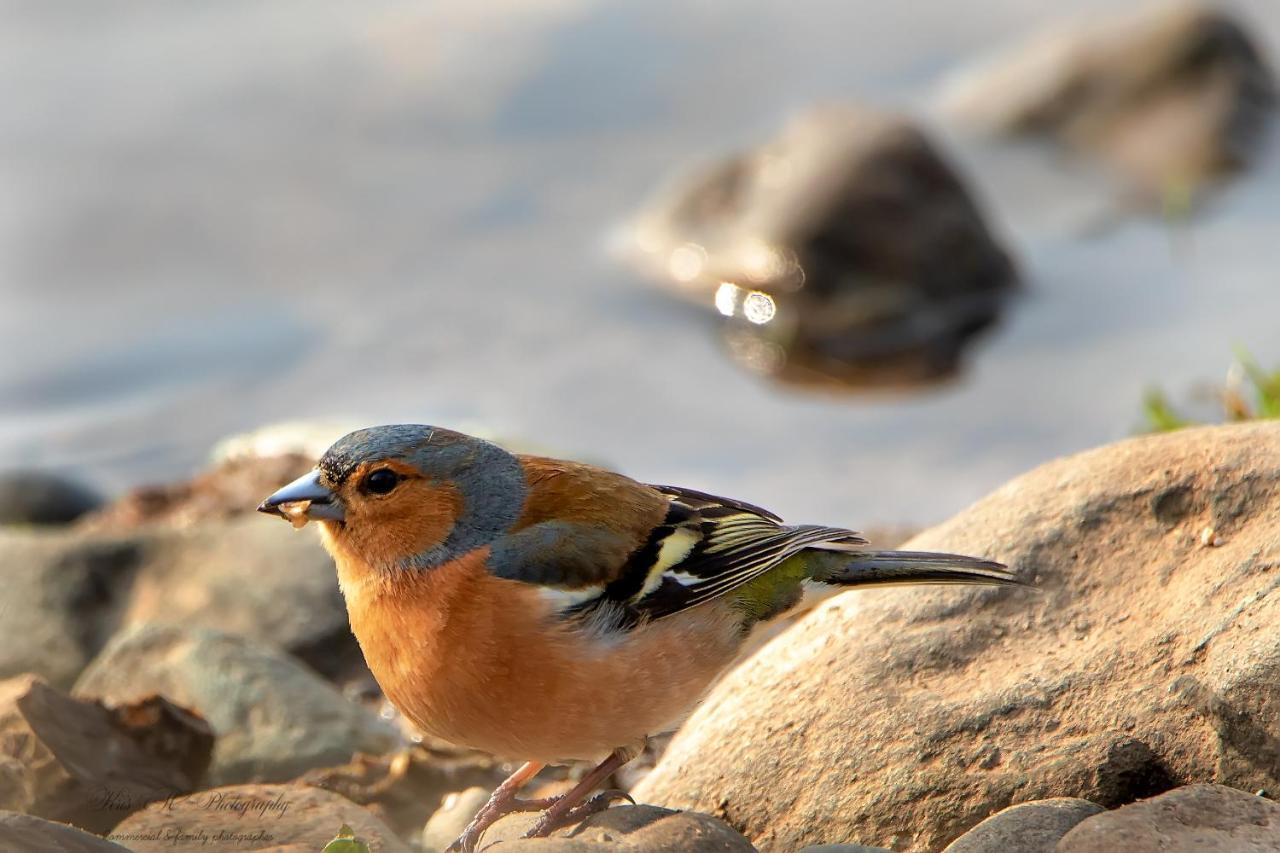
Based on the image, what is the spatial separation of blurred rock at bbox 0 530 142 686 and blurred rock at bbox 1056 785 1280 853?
14.7 ft

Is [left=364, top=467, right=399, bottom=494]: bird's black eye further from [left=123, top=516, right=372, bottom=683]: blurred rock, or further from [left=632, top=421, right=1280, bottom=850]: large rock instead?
[left=123, top=516, right=372, bottom=683]: blurred rock

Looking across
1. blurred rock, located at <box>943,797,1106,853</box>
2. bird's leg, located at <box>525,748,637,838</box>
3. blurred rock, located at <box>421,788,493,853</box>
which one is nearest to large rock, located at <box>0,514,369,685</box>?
blurred rock, located at <box>421,788,493,853</box>

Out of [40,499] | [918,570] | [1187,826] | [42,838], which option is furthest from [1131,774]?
[40,499]

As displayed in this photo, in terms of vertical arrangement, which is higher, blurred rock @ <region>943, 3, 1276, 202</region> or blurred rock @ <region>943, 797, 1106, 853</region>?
blurred rock @ <region>943, 3, 1276, 202</region>

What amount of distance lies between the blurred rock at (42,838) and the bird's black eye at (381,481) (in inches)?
53.3

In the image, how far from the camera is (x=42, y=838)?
3881 millimetres

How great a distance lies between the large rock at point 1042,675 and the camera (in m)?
4.39

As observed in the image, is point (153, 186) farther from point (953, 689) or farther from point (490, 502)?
point (953, 689)

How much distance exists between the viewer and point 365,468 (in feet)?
16.3

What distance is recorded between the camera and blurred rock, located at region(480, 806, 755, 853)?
3.97 metres

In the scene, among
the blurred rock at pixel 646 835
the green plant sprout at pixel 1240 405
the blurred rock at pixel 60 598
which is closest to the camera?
the blurred rock at pixel 646 835

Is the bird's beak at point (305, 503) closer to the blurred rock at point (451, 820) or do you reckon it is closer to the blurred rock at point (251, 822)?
the blurred rock at point (251, 822)

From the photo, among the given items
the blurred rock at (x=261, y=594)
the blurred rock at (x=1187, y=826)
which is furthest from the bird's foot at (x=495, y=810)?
the blurred rock at (x=261, y=594)

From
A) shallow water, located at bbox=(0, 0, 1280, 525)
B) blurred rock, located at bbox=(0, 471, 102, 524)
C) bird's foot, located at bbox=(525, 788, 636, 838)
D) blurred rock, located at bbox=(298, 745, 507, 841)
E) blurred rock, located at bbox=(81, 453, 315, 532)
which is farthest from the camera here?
shallow water, located at bbox=(0, 0, 1280, 525)
